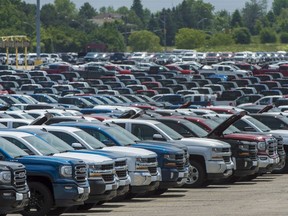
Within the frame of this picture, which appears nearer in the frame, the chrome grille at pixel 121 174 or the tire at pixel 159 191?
the chrome grille at pixel 121 174

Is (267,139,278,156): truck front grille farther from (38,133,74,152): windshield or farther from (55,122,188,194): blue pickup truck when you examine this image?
(38,133,74,152): windshield

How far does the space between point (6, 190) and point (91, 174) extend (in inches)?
113

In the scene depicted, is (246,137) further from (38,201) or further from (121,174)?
(38,201)

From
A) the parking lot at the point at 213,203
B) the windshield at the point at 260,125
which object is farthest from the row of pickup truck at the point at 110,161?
the windshield at the point at 260,125

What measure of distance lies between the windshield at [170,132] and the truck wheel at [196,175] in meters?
0.66

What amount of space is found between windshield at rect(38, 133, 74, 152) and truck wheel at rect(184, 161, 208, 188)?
500 centimetres

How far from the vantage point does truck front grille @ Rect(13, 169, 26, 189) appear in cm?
1933

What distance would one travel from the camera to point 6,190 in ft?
62.7

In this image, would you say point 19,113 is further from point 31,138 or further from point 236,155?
point 31,138

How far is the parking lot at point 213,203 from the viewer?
73.4 feet

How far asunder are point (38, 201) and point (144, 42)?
16301 cm

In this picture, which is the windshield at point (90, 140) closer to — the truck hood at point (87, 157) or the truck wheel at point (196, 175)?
the truck hood at point (87, 157)

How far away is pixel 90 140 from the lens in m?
24.2

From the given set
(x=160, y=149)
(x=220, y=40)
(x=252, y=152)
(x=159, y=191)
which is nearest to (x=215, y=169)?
(x=159, y=191)
